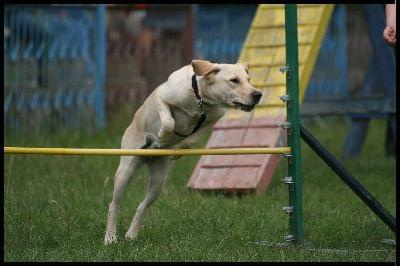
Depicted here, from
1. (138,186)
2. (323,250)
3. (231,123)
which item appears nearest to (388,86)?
(231,123)

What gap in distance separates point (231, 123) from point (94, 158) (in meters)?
1.54

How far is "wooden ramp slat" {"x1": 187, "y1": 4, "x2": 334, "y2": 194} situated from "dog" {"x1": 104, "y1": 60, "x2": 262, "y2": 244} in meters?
1.91

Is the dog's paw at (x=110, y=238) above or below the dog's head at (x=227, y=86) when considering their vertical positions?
below

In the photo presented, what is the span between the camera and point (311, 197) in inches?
313

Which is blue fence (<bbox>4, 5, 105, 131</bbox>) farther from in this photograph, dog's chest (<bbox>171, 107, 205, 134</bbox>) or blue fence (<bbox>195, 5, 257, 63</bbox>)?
dog's chest (<bbox>171, 107, 205, 134</bbox>)

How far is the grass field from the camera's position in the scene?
219 inches

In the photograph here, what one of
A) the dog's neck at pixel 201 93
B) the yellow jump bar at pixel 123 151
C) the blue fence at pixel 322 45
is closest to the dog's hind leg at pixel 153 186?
the dog's neck at pixel 201 93

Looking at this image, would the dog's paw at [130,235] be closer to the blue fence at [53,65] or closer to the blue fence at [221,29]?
the blue fence at [53,65]

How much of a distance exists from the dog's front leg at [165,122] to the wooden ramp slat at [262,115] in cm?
218

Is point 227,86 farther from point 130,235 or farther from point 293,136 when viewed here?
point 130,235

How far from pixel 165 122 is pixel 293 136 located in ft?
2.74

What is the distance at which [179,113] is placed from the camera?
6.19 meters

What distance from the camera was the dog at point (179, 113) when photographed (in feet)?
19.4

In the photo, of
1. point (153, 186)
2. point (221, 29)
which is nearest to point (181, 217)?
point (153, 186)
